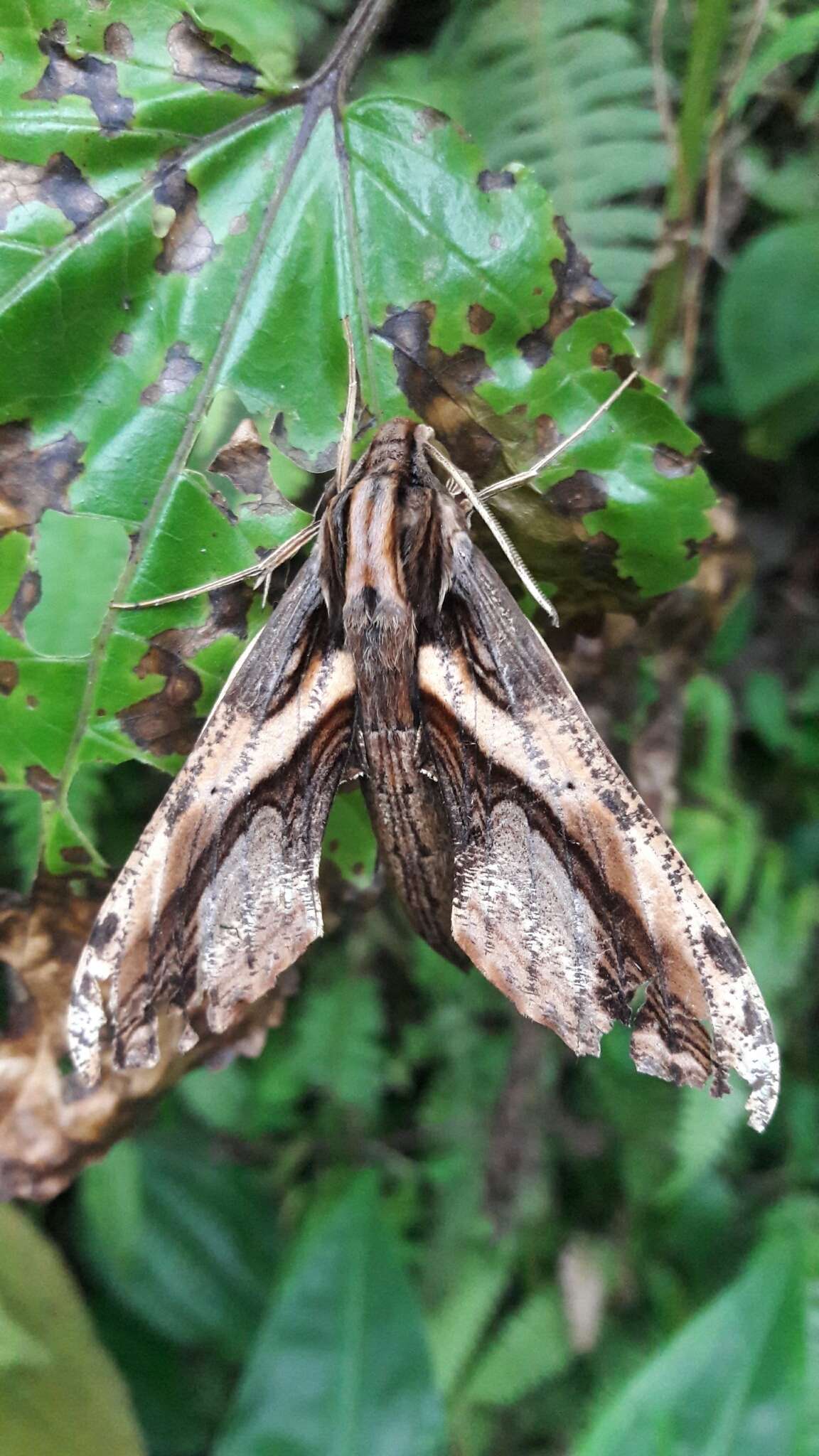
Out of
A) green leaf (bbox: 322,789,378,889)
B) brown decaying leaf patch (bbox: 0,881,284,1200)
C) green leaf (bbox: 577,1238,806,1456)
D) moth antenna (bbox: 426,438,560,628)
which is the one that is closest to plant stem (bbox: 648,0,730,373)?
moth antenna (bbox: 426,438,560,628)

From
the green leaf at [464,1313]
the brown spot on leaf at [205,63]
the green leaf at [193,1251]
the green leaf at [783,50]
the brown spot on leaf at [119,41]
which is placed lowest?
the green leaf at [464,1313]

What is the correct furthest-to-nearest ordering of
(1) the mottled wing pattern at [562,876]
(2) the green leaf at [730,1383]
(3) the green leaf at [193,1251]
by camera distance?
(3) the green leaf at [193,1251], (2) the green leaf at [730,1383], (1) the mottled wing pattern at [562,876]

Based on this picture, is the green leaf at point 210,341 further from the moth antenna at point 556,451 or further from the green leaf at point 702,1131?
the green leaf at point 702,1131

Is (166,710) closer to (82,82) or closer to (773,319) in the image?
(82,82)

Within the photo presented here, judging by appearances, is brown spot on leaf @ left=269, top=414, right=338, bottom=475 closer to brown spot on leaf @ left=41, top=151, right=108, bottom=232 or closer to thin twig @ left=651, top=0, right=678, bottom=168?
brown spot on leaf @ left=41, top=151, right=108, bottom=232

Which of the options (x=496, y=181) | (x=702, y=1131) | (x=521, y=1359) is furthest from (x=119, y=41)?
(x=521, y=1359)

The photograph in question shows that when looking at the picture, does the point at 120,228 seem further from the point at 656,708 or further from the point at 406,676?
the point at 656,708

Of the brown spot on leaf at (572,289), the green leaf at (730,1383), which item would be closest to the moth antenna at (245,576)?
the brown spot on leaf at (572,289)

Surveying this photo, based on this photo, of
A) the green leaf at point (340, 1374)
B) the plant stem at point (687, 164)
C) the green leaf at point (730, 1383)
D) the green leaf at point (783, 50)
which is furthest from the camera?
the green leaf at point (340, 1374)
